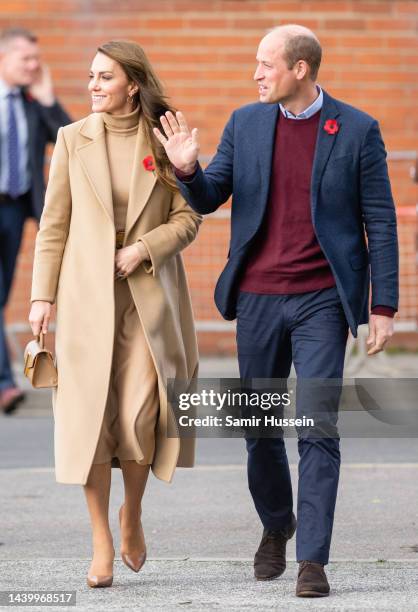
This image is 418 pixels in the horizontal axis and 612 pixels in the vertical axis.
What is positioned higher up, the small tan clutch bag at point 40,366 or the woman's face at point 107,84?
the woman's face at point 107,84

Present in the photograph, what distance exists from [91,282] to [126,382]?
39cm

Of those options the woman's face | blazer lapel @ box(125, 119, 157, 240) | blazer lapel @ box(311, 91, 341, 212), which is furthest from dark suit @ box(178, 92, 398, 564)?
the woman's face

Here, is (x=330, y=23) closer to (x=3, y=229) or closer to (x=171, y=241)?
(x=3, y=229)

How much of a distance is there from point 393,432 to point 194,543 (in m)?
3.04

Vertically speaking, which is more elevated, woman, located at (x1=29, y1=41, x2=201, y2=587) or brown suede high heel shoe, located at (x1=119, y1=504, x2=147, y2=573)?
woman, located at (x1=29, y1=41, x2=201, y2=587)

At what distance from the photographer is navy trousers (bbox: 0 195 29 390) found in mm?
10586

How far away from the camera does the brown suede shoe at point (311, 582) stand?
555cm

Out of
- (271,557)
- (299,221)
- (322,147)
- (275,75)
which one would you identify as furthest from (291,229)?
(271,557)

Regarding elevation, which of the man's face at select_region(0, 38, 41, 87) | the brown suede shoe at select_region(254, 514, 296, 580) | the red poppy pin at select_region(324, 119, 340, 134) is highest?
the red poppy pin at select_region(324, 119, 340, 134)

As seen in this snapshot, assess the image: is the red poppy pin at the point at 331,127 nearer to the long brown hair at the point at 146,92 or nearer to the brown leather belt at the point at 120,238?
the long brown hair at the point at 146,92

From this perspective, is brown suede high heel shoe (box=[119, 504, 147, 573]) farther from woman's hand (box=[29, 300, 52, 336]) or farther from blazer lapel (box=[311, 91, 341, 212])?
blazer lapel (box=[311, 91, 341, 212])

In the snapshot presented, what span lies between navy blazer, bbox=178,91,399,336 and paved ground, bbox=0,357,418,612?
0.97 metres

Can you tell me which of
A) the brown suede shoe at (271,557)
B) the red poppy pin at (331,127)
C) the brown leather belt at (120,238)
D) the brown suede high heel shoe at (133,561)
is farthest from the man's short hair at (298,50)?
the brown suede high heel shoe at (133,561)

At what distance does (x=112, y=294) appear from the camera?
5.86m
